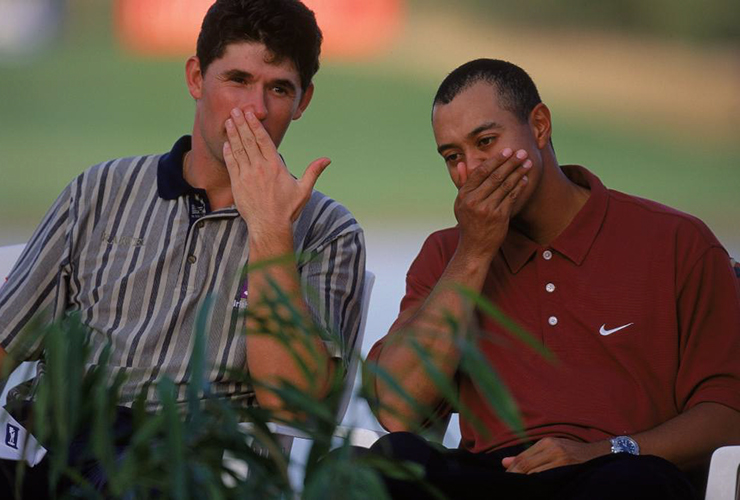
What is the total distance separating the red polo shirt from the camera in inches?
82.0

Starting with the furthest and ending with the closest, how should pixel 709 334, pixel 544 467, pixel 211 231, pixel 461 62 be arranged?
pixel 461 62
pixel 211 231
pixel 709 334
pixel 544 467

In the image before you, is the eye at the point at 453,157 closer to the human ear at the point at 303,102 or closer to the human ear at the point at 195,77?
the human ear at the point at 303,102

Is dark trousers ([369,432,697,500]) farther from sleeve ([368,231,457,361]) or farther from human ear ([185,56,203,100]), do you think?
human ear ([185,56,203,100])

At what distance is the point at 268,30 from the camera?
2.29 meters

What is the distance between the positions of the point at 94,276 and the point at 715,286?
3.98ft

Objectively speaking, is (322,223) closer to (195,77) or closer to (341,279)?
(341,279)

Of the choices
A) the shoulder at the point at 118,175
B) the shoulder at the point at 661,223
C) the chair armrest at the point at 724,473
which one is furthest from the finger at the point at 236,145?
the chair armrest at the point at 724,473

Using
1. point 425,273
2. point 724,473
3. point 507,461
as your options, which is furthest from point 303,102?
point 724,473

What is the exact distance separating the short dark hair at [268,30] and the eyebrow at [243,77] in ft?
0.12

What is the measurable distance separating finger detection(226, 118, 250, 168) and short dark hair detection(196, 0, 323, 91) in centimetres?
15

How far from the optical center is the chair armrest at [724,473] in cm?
185

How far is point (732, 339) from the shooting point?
82.6 inches

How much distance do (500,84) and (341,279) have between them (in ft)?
1.73

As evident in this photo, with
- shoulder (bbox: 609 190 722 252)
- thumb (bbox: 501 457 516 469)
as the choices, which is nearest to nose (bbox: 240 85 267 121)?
shoulder (bbox: 609 190 722 252)
